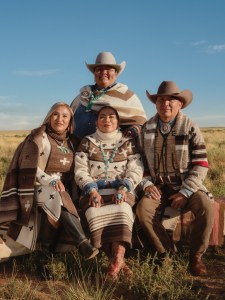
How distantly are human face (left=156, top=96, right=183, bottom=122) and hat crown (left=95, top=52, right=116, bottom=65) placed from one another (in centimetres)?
131

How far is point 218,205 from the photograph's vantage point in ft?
16.8

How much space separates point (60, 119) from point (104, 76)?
1313 mm

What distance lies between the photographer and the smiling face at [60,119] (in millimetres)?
4988

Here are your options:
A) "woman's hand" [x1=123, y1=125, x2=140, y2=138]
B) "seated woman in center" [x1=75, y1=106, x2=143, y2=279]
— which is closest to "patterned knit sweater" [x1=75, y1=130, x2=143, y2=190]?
"seated woman in center" [x1=75, y1=106, x2=143, y2=279]

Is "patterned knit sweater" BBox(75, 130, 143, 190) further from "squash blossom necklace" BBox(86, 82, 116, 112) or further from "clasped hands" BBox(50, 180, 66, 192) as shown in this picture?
"squash blossom necklace" BBox(86, 82, 116, 112)

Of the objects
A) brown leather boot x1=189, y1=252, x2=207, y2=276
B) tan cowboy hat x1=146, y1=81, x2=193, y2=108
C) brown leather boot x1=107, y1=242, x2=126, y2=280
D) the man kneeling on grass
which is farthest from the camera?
tan cowboy hat x1=146, y1=81, x2=193, y2=108

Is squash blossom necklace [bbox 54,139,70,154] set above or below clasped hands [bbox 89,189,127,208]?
above

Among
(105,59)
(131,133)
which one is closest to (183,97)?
(131,133)

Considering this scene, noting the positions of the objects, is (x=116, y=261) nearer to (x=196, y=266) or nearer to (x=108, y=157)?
(x=196, y=266)

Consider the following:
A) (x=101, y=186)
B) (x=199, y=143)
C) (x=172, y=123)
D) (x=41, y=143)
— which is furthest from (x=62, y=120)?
(x=199, y=143)

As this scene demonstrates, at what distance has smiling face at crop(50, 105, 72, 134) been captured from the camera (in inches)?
196

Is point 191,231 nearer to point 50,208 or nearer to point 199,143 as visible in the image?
point 199,143

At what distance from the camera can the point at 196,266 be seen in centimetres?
445

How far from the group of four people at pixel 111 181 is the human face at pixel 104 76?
1076mm
